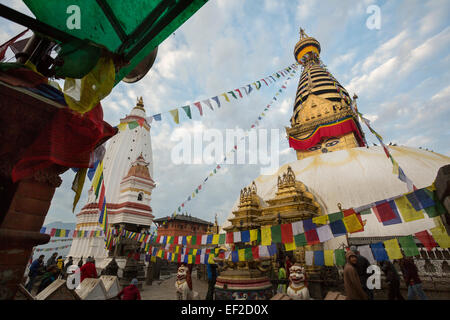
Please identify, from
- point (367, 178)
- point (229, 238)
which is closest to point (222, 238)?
point (229, 238)

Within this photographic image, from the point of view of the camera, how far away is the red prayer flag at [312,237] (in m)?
4.60

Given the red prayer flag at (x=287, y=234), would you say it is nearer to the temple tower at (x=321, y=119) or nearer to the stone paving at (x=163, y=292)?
the stone paving at (x=163, y=292)

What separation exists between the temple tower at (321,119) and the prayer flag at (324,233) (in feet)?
38.2

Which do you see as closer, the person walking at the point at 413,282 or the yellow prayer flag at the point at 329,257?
the person walking at the point at 413,282

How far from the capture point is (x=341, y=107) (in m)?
15.6

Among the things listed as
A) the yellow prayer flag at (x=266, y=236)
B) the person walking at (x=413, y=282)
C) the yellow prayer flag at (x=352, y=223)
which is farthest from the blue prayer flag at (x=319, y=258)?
the person walking at (x=413, y=282)

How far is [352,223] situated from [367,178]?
648 centimetres

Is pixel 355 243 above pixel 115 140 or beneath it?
beneath

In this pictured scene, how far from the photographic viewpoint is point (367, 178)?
30.1 feet
